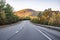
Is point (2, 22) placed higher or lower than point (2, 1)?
lower

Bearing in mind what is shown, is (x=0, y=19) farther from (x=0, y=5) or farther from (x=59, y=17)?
(x=59, y=17)

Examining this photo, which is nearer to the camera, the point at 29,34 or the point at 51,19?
the point at 29,34

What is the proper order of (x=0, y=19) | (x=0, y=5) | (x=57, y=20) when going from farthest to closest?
(x=0, y=5) < (x=0, y=19) < (x=57, y=20)

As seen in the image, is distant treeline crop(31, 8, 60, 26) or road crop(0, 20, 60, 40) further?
distant treeline crop(31, 8, 60, 26)

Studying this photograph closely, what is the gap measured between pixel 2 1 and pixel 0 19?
16.1 meters

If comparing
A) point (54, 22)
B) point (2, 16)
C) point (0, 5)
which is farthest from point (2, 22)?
point (54, 22)

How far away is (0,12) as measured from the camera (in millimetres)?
81250

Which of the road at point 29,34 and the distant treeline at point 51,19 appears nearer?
the road at point 29,34

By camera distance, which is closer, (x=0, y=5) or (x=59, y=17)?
(x=59, y=17)

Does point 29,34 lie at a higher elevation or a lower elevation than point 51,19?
higher

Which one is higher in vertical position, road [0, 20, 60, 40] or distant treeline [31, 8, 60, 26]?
road [0, 20, 60, 40]

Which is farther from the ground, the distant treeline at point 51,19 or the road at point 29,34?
the road at point 29,34

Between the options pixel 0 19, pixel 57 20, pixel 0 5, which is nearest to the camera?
pixel 57 20

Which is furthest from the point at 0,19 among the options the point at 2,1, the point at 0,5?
the point at 2,1
